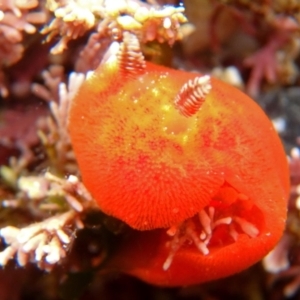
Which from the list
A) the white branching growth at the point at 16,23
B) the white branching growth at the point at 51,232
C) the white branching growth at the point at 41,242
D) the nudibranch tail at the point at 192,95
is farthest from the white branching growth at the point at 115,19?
the white branching growth at the point at 41,242

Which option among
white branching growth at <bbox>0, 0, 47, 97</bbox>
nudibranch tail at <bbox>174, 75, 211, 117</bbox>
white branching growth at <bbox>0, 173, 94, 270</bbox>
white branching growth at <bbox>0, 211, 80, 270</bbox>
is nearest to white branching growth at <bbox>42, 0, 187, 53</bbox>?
white branching growth at <bbox>0, 0, 47, 97</bbox>

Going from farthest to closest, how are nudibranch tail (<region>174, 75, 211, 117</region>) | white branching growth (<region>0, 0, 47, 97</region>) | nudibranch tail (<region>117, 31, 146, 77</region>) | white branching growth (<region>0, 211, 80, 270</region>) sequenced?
white branching growth (<region>0, 0, 47, 97</region>)
white branching growth (<region>0, 211, 80, 270</region>)
nudibranch tail (<region>117, 31, 146, 77</region>)
nudibranch tail (<region>174, 75, 211, 117</region>)

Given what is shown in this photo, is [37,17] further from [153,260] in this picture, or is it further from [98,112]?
[153,260]

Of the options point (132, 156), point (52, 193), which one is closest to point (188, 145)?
point (132, 156)

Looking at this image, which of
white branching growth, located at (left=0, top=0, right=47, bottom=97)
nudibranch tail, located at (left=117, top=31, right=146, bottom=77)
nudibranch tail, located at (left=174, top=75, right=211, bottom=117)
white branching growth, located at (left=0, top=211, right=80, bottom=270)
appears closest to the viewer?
nudibranch tail, located at (left=174, top=75, right=211, bottom=117)

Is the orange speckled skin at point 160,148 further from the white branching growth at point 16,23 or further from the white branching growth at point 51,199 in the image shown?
the white branching growth at point 16,23

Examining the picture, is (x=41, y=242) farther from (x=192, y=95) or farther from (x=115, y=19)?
(x=115, y=19)

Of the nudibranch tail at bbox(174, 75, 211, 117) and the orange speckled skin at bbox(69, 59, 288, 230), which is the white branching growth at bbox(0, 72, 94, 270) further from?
the nudibranch tail at bbox(174, 75, 211, 117)
